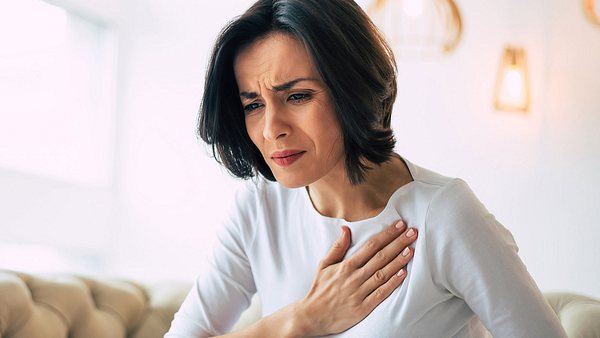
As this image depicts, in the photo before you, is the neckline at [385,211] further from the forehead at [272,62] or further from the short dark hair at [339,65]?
the forehead at [272,62]

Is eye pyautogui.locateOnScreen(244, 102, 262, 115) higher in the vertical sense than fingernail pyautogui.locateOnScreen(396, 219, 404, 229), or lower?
higher

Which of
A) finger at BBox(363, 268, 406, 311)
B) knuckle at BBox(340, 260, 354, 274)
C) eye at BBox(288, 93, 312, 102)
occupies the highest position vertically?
eye at BBox(288, 93, 312, 102)

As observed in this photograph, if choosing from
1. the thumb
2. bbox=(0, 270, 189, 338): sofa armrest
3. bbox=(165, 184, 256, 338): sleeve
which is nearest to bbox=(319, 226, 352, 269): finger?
the thumb

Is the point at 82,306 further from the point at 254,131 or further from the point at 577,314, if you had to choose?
the point at 577,314

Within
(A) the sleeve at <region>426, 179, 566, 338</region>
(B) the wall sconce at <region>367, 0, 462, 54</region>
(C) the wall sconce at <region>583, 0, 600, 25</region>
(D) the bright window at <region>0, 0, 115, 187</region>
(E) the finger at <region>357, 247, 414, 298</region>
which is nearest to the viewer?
(A) the sleeve at <region>426, 179, 566, 338</region>

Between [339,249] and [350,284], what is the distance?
0.27 ft

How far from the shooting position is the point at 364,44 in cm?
149

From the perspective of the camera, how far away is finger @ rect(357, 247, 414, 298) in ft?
5.09

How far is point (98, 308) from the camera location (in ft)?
6.45

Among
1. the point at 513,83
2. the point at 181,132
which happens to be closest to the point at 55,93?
the point at 181,132

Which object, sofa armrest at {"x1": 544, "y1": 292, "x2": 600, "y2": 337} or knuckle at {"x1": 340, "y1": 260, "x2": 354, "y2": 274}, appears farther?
sofa armrest at {"x1": 544, "y1": 292, "x2": 600, "y2": 337}

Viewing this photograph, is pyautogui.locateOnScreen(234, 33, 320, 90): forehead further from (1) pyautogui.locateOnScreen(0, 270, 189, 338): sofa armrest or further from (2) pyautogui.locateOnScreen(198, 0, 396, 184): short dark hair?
(1) pyautogui.locateOnScreen(0, 270, 189, 338): sofa armrest

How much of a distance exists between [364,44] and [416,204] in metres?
0.30

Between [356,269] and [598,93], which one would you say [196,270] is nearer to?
[598,93]
